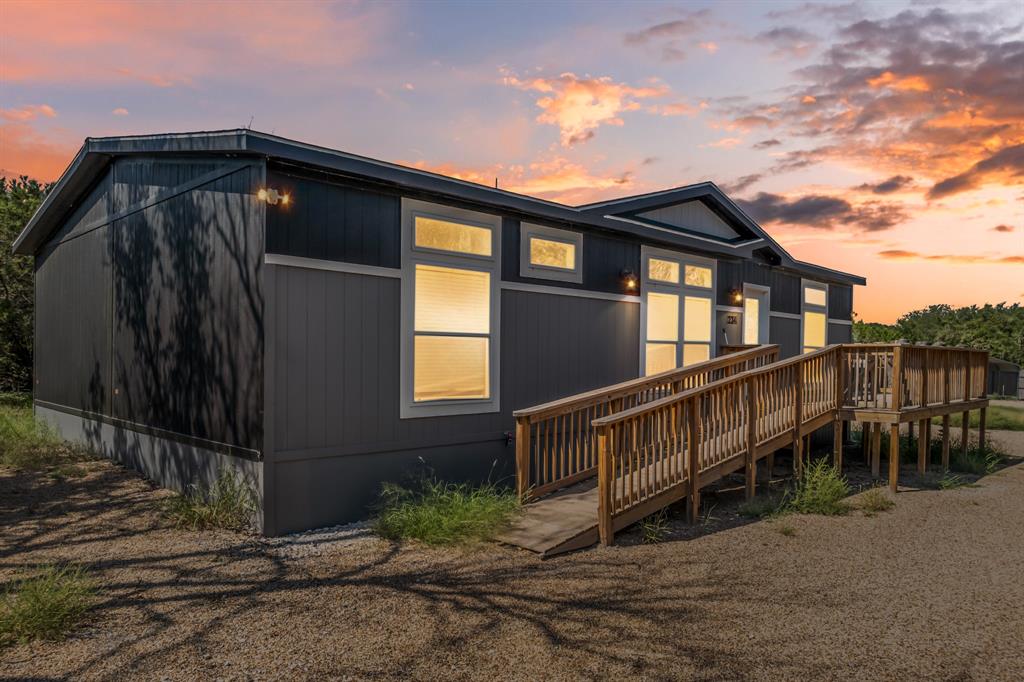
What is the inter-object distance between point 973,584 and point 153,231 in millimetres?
9468

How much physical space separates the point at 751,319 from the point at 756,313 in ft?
0.75

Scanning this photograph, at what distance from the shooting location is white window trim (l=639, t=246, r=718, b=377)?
9883 millimetres

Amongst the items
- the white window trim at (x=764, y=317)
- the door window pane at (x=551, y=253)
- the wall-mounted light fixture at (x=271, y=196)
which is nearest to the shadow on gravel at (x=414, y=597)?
the wall-mounted light fixture at (x=271, y=196)

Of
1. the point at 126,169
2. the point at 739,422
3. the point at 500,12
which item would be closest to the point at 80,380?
the point at 126,169

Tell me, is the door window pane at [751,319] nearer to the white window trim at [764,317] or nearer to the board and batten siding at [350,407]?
the white window trim at [764,317]

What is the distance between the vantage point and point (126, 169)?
29.7 feet

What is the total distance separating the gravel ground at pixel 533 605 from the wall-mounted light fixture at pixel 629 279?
148 inches

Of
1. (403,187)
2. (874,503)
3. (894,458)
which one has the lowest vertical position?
(874,503)

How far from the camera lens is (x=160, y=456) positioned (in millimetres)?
8070

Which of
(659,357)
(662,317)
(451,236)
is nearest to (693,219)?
(662,317)

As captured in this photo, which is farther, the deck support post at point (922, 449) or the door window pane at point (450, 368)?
the deck support post at point (922, 449)

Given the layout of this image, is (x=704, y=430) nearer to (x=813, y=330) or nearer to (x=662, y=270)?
(x=662, y=270)

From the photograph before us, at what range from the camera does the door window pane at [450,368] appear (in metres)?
7.13

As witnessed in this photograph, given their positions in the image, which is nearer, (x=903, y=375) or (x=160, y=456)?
(x=160, y=456)
